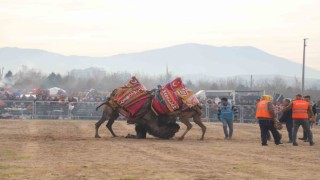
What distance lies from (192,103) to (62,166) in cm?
1025

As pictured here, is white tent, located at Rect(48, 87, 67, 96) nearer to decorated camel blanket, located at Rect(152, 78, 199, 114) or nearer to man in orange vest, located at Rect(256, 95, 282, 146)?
decorated camel blanket, located at Rect(152, 78, 199, 114)

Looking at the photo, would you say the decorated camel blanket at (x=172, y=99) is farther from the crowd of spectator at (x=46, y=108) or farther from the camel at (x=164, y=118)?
the crowd of spectator at (x=46, y=108)

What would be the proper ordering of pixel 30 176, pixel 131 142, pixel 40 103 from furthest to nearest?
pixel 40 103, pixel 131 142, pixel 30 176

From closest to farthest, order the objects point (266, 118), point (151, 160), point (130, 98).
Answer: point (151, 160) < point (266, 118) < point (130, 98)

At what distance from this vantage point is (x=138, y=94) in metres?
24.7

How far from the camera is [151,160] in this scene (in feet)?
54.1

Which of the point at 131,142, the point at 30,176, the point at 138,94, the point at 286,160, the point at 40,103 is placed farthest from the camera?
the point at 40,103

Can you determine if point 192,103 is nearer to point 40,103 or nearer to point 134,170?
point 134,170

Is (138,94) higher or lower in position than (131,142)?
higher

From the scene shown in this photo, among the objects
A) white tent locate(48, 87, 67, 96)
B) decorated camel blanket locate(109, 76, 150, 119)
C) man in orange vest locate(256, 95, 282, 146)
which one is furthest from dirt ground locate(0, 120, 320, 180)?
white tent locate(48, 87, 67, 96)

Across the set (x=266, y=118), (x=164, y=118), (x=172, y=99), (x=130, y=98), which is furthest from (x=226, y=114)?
(x=130, y=98)

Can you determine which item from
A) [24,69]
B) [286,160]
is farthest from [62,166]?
[24,69]

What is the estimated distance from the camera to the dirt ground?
44.5 feet

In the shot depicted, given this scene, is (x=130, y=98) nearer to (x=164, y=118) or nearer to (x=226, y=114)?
(x=164, y=118)
